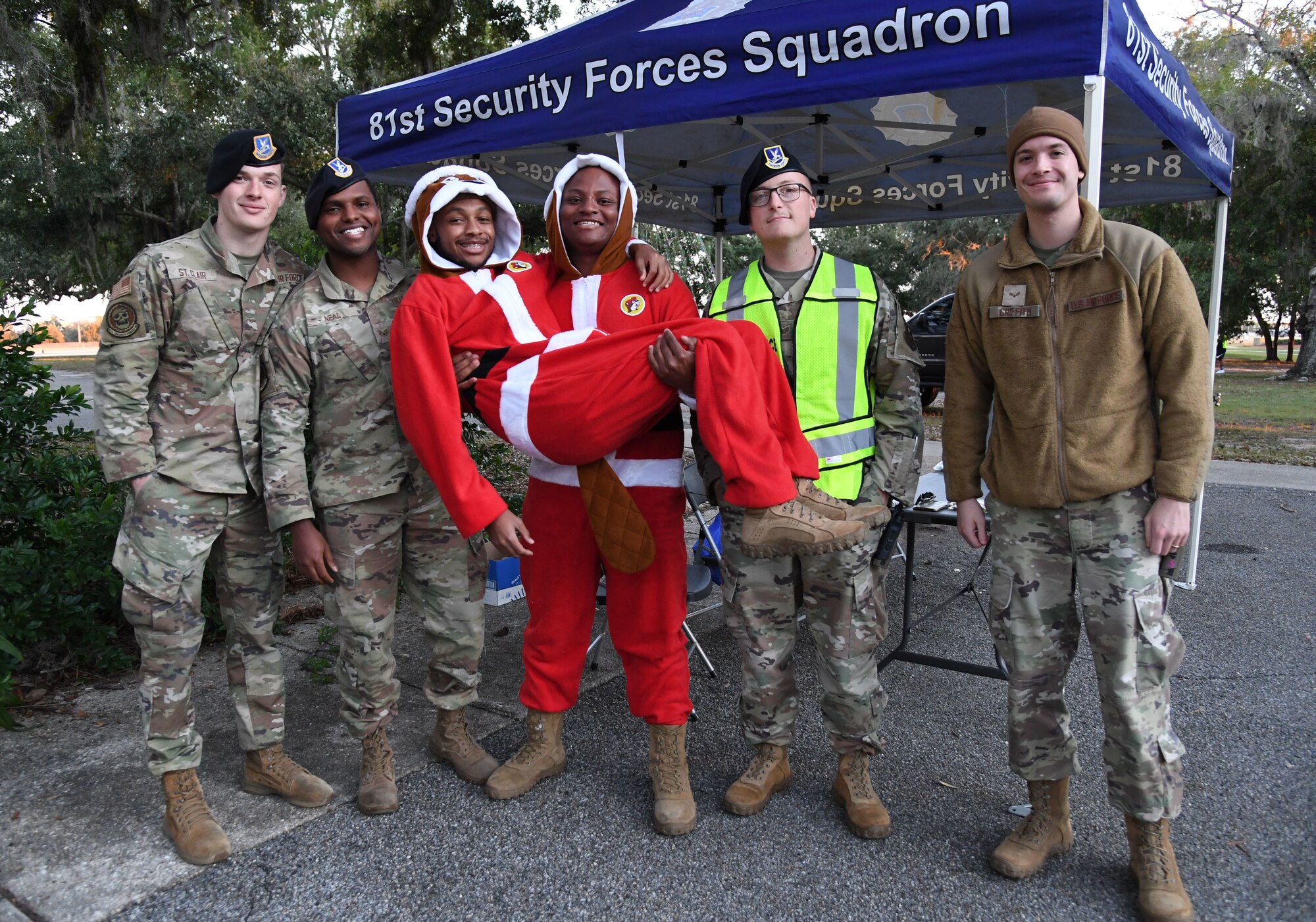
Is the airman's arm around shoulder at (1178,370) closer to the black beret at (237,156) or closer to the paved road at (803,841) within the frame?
the paved road at (803,841)

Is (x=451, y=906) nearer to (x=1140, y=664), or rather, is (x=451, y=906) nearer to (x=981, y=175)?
(x=1140, y=664)

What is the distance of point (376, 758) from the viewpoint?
2.82 meters

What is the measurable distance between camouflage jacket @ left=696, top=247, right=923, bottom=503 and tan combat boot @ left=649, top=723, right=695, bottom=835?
82 cm

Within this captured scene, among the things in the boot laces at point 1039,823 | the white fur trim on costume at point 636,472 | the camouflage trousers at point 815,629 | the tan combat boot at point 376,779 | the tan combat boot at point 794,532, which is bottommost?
the boot laces at point 1039,823

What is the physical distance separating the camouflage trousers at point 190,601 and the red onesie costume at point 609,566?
829 mm

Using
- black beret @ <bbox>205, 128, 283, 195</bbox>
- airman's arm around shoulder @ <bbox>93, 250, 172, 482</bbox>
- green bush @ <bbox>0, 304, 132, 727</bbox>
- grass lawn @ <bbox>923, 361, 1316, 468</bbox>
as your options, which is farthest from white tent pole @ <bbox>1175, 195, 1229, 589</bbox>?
green bush @ <bbox>0, 304, 132, 727</bbox>

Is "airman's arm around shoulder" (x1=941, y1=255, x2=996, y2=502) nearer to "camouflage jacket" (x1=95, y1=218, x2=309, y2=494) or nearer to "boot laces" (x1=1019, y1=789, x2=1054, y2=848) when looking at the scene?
"boot laces" (x1=1019, y1=789, x2=1054, y2=848)

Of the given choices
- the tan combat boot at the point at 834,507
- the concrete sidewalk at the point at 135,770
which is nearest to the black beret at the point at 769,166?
the tan combat boot at the point at 834,507

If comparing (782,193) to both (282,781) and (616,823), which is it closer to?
(616,823)

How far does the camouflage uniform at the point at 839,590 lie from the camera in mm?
2637

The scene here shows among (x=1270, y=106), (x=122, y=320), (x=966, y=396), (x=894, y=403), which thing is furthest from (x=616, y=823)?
(x=1270, y=106)

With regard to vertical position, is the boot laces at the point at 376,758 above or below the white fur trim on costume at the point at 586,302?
below

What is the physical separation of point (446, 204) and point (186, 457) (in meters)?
1.08

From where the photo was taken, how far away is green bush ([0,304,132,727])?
3.49m
